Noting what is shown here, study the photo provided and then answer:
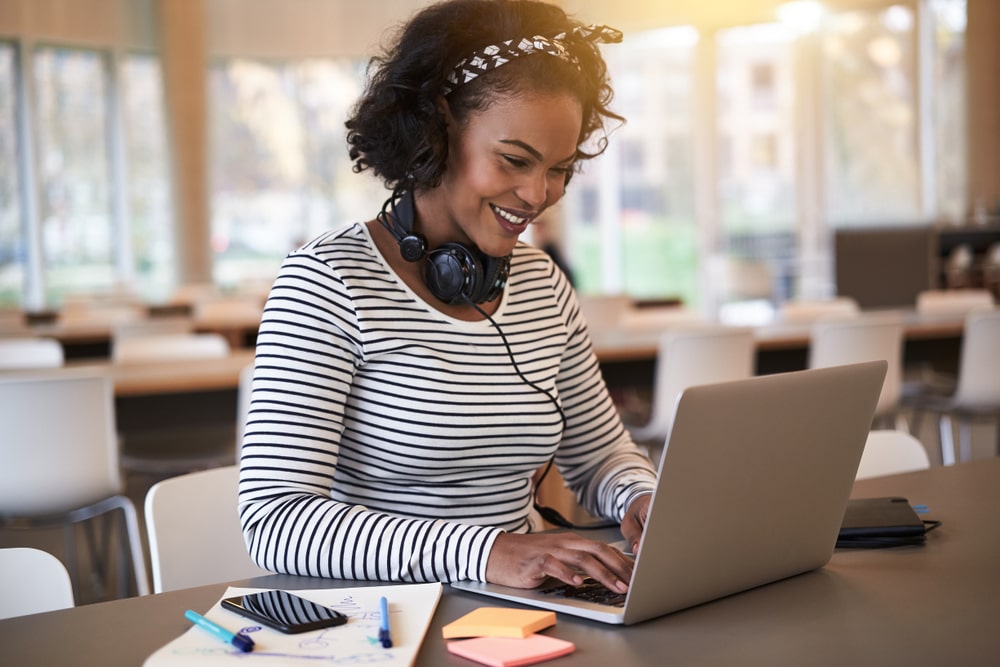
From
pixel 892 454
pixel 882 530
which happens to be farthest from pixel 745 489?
pixel 892 454

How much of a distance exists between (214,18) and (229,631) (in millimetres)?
10016

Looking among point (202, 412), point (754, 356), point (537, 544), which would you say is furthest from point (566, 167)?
point (754, 356)

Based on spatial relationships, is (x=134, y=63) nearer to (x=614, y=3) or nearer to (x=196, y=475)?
(x=614, y=3)

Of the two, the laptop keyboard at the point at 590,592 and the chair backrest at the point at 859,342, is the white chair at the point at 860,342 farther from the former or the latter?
the laptop keyboard at the point at 590,592

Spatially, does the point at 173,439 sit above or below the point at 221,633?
below

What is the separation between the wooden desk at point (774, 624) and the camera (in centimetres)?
96

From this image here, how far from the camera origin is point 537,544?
1162mm

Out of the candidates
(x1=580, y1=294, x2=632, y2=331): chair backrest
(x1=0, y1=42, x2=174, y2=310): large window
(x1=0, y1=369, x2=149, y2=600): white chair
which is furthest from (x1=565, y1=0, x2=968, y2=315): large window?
(x1=0, y1=369, x2=149, y2=600): white chair

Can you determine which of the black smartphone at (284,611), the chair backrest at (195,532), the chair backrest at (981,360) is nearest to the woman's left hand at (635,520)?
the black smartphone at (284,611)

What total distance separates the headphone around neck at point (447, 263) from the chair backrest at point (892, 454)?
816mm

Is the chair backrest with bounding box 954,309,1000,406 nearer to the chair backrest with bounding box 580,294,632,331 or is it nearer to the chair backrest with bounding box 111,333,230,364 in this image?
the chair backrest with bounding box 580,294,632,331

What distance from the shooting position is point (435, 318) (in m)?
1.46

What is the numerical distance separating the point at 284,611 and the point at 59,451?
2.02 meters

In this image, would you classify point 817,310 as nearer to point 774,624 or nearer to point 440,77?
point 440,77
